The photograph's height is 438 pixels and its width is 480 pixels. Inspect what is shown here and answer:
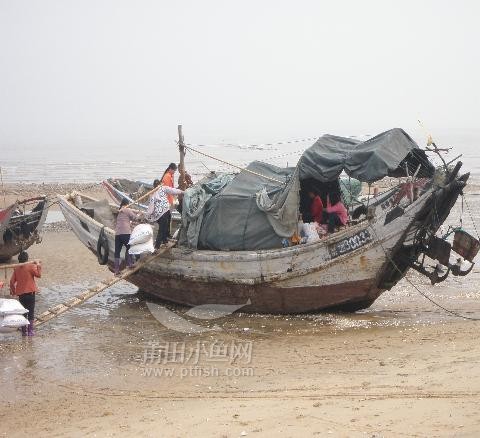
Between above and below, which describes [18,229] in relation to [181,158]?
below

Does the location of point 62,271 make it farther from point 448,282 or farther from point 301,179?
point 448,282

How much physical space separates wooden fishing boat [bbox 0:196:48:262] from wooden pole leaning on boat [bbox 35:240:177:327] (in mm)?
5504

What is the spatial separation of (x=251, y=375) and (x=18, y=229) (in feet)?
33.5

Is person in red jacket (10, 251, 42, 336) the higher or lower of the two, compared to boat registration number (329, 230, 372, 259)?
lower

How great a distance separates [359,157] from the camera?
11.4 m

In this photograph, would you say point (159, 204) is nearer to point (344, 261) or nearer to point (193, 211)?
point (193, 211)

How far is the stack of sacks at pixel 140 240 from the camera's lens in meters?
12.6

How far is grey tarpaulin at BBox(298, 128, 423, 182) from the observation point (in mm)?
11180

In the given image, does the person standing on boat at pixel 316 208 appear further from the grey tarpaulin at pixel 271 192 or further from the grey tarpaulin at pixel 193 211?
the grey tarpaulin at pixel 193 211

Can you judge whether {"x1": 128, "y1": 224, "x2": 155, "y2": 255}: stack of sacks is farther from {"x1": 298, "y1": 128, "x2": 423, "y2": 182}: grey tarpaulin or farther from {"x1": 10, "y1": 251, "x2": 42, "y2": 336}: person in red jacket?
{"x1": 298, "y1": 128, "x2": 423, "y2": 182}: grey tarpaulin

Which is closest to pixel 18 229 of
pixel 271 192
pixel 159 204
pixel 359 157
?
pixel 159 204

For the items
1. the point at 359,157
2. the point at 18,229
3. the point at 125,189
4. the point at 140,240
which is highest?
the point at 359,157

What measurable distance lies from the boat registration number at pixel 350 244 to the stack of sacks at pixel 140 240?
3.32m

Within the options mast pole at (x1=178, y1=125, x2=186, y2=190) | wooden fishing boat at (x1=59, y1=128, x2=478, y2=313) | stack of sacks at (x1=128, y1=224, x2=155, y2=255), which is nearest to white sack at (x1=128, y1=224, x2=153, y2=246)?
stack of sacks at (x1=128, y1=224, x2=155, y2=255)
